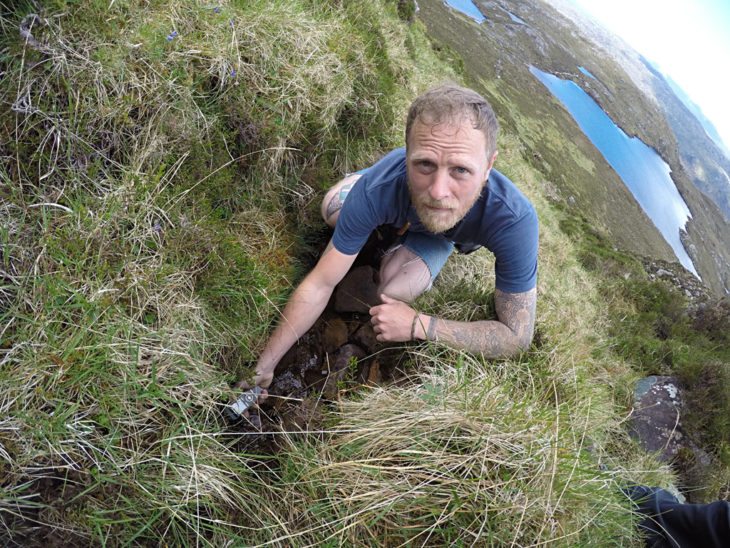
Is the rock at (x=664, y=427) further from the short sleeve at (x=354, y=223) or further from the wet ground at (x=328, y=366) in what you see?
the short sleeve at (x=354, y=223)

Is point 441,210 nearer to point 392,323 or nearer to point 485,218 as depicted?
point 485,218

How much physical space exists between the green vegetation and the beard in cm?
97

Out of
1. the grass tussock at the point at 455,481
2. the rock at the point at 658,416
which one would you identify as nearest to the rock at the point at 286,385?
the grass tussock at the point at 455,481

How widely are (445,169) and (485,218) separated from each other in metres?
0.57

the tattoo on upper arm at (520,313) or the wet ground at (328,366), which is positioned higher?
the tattoo on upper arm at (520,313)

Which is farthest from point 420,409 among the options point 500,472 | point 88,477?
point 88,477

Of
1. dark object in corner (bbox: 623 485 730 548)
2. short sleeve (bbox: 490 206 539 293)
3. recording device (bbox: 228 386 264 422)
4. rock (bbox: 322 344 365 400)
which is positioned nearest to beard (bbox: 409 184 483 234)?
short sleeve (bbox: 490 206 539 293)

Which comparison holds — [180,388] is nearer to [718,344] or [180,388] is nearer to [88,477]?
[88,477]

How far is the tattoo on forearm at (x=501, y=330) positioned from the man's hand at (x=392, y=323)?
0.24m

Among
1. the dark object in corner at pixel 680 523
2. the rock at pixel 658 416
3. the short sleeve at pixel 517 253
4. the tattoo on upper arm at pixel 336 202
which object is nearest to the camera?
the dark object in corner at pixel 680 523

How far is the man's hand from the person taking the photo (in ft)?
11.1

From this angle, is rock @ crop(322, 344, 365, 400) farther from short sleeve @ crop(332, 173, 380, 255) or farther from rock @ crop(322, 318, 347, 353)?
short sleeve @ crop(332, 173, 380, 255)

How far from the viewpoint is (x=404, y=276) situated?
396cm

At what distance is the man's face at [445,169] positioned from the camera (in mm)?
3070
